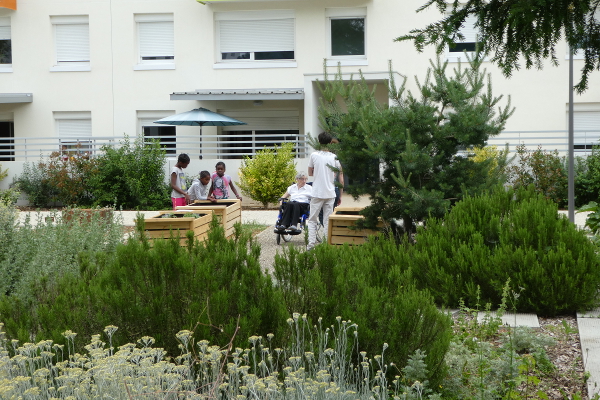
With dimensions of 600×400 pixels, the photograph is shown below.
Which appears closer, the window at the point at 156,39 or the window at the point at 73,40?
the window at the point at 156,39

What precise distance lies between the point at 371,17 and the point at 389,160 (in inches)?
595

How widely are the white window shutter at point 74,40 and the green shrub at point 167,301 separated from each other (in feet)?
68.5

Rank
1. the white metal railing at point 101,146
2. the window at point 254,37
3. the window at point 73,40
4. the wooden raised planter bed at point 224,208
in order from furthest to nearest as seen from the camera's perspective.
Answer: the window at point 73,40
the window at point 254,37
the white metal railing at point 101,146
the wooden raised planter bed at point 224,208

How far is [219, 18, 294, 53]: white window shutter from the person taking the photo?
2288 centimetres

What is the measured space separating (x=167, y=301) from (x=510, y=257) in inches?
120

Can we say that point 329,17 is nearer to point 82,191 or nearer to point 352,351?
point 82,191

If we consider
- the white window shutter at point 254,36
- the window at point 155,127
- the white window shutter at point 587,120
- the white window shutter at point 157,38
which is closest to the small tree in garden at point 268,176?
the window at point 155,127

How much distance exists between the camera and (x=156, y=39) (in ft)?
76.0

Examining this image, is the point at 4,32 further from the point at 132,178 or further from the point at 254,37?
the point at 254,37

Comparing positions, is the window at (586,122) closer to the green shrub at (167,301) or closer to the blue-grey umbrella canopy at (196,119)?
the blue-grey umbrella canopy at (196,119)

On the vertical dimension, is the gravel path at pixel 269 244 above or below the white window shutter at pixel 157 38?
below

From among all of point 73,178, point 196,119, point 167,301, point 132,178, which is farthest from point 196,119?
point 167,301

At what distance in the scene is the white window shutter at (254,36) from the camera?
2288 cm

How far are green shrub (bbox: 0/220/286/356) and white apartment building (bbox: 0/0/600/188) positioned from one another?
17.9 meters
